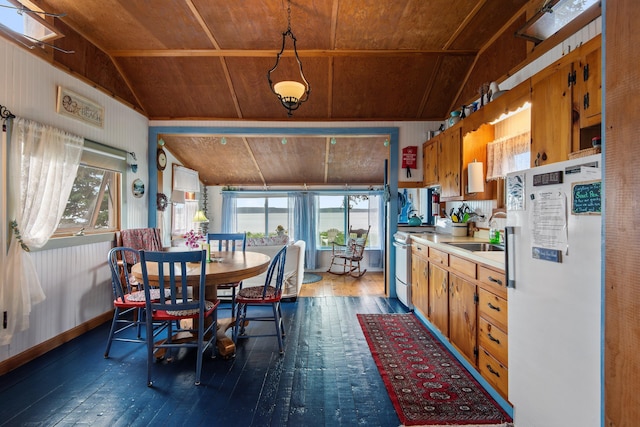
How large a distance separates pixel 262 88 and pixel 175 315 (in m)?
3.03

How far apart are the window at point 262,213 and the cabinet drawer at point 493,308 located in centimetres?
559

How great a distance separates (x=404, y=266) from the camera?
4.08 m

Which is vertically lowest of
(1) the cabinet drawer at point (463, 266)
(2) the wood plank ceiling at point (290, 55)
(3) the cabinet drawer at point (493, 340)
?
(3) the cabinet drawer at point (493, 340)

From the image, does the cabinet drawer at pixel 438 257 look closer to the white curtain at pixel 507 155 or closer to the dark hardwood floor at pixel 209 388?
the white curtain at pixel 507 155

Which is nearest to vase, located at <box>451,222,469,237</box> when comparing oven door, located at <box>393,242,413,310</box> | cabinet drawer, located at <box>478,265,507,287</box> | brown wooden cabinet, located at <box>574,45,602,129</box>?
oven door, located at <box>393,242,413,310</box>

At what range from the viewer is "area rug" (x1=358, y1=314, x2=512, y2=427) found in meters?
1.94

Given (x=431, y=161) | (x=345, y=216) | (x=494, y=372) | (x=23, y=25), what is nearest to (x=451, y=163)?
(x=431, y=161)

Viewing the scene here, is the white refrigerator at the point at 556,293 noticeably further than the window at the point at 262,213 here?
No

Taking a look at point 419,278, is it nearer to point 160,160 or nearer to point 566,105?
point 566,105

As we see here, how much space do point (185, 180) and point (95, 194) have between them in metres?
2.41

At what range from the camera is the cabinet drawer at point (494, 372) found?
1.94 metres

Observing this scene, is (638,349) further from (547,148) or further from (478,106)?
(478,106)

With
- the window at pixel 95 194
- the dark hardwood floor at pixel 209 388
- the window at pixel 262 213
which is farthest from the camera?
the window at pixel 262 213

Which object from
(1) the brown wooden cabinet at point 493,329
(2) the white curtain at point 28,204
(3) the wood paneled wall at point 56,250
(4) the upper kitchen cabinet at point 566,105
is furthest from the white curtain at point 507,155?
(3) the wood paneled wall at point 56,250
